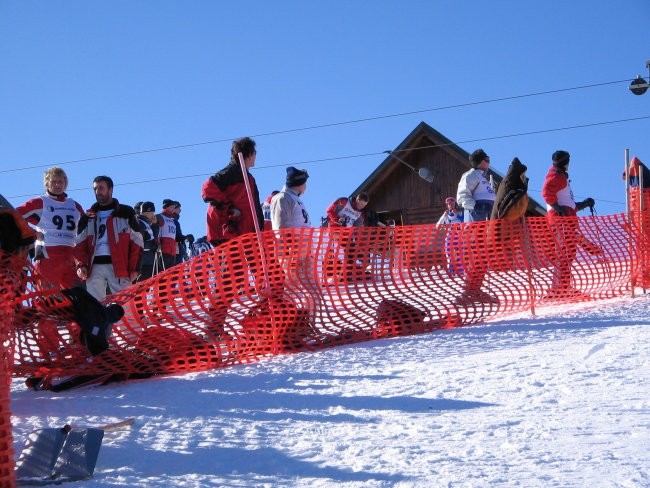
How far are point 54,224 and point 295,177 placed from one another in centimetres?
204

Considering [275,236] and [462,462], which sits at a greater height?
[275,236]

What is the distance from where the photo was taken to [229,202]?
6.59 meters

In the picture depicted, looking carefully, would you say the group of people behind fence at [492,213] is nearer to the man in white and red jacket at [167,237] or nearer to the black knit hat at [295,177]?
the black knit hat at [295,177]

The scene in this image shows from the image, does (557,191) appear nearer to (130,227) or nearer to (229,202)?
(229,202)

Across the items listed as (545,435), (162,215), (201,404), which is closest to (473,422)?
(545,435)

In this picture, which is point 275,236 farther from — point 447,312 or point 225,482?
point 225,482

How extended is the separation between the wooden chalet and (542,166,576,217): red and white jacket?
61.8ft

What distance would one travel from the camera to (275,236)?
601 centimetres

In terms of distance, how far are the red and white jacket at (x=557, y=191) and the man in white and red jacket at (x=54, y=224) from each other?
4.88 m

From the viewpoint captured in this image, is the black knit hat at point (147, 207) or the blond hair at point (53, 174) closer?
the blond hair at point (53, 174)

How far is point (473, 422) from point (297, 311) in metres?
2.41

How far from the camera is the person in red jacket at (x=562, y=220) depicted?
7598mm

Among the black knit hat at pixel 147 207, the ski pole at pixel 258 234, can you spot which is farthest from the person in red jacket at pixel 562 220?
the black knit hat at pixel 147 207

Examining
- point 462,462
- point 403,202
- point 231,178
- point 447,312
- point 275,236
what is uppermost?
point 403,202
